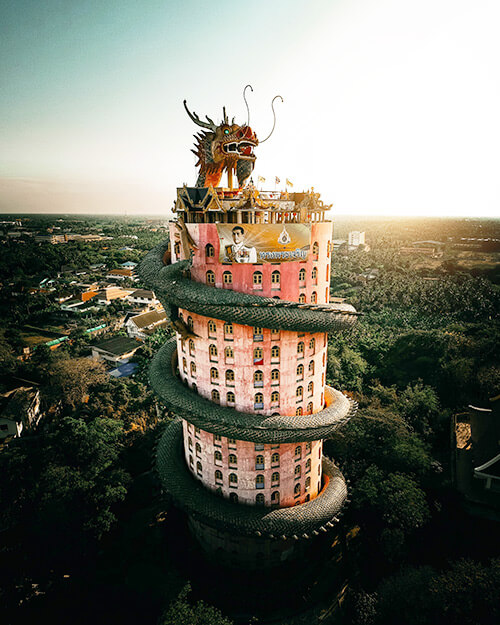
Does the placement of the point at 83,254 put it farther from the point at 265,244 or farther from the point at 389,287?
the point at 265,244

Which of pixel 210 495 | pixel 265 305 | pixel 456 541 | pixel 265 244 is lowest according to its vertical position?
pixel 456 541

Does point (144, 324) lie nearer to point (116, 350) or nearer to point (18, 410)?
point (116, 350)

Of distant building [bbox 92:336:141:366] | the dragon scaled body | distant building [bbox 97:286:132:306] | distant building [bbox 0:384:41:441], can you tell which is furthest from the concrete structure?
distant building [bbox 97:286:132:306]

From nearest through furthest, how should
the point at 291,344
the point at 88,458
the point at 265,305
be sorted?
the point at 265,305 < the point at 291,344 < the point at 88,458

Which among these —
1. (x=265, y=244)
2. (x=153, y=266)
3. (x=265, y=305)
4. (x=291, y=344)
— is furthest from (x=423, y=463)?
(x=153, y=266)

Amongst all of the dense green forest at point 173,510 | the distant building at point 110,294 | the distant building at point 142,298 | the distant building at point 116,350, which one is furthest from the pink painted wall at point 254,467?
the distant building at point 110,294

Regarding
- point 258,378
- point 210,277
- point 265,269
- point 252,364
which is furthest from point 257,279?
point 258,378
